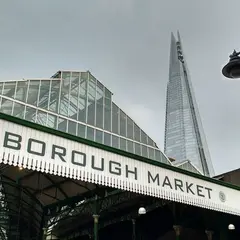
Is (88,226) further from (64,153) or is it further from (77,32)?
(64,153)

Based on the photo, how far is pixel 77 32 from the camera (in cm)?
2120

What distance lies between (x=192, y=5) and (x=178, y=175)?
4.67 metres

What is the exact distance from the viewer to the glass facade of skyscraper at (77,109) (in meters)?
17.4

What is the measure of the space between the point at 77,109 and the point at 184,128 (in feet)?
291

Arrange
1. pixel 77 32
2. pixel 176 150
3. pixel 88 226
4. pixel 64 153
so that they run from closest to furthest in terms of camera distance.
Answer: pixel 64 153, pixel 88 226, pixel 77 32, pixel 176 150

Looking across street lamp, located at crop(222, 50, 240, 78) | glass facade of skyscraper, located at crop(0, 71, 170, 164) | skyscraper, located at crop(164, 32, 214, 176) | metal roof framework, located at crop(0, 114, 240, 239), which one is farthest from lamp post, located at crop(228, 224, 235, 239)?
skyscraper, located at crop(164, 32, 214, 176)


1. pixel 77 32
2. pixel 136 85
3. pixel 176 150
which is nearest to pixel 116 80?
pixel 136 85

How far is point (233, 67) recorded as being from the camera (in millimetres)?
5051

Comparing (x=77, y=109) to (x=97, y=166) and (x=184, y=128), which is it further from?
(x=184, y=128)

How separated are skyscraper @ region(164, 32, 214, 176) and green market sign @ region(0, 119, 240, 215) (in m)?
90.5

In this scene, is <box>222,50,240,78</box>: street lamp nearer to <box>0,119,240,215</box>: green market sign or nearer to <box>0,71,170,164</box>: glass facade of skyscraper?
<box>0,119,240,215</box>: green market sign

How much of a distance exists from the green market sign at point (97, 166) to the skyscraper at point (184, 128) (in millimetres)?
90544

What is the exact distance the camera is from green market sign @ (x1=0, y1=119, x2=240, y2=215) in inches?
284

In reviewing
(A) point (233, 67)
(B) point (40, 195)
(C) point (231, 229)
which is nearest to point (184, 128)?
(C) point (231, 229)
